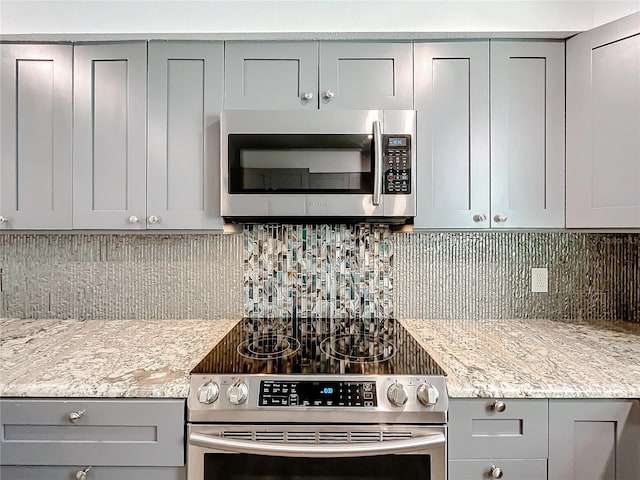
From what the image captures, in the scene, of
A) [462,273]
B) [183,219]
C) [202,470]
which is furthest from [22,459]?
[462,273]

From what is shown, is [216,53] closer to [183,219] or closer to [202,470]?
[183,219]

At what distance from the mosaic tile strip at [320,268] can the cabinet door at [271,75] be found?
22.9 inches

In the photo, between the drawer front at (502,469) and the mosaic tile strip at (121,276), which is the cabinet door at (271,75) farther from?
the drawer front at (502,469)

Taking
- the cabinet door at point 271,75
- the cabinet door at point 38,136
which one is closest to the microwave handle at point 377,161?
the cabinet door at point 271,75

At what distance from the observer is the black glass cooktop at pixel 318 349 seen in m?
1.12

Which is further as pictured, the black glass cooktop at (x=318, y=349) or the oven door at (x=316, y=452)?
the black glass cooktop at (x=318, y=349)

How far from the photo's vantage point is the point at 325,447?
1.02 m

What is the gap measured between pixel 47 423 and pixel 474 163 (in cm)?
170

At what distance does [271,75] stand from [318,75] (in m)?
0.19

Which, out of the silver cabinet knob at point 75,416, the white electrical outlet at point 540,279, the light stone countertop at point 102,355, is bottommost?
the silver cabinet knob at point 75,416

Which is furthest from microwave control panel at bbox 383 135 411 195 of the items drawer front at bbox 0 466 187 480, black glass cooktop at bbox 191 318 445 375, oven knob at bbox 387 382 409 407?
drawer front at bbox 0 466 187 480

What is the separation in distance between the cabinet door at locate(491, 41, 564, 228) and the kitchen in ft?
0.08

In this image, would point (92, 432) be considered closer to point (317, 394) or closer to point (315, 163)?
point (317, 394)

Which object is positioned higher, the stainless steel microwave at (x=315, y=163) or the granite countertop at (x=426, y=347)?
the stainless steel microwave at (x=315, y=163)
